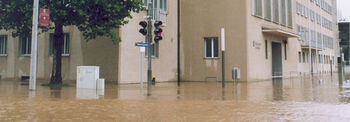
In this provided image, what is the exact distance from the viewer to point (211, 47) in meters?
28.7

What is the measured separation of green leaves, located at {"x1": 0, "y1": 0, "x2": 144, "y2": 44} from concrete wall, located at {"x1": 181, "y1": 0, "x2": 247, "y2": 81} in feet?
33.9

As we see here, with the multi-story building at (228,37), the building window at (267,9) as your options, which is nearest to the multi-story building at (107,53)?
the multi-story building at (228,37)

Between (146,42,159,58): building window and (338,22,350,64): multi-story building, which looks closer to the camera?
(146,42,159,58): building window

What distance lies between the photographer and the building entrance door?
3602 centimetres

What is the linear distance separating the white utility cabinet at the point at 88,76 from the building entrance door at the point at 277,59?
77.2 feet

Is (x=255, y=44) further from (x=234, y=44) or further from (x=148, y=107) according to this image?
(x=148, y=107)

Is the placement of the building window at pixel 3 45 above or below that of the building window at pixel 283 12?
below

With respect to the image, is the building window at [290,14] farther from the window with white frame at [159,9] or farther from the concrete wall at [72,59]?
the concrete wall at [72,59]

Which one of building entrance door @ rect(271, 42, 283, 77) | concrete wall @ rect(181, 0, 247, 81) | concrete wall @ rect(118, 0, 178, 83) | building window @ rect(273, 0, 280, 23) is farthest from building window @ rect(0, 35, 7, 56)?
building entrance door @ rect(271, 42, 283, 77)

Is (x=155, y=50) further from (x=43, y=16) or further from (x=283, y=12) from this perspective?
(x=283, y=12)

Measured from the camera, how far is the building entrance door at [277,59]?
36022 mm

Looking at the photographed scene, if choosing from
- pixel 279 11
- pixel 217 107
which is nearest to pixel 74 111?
pixel 217 107

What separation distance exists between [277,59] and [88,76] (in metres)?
24.4

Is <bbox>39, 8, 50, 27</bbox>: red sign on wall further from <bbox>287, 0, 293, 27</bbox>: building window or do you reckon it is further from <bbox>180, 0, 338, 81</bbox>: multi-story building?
<bbox>287, 0, 293, 27</bbox>: building window
